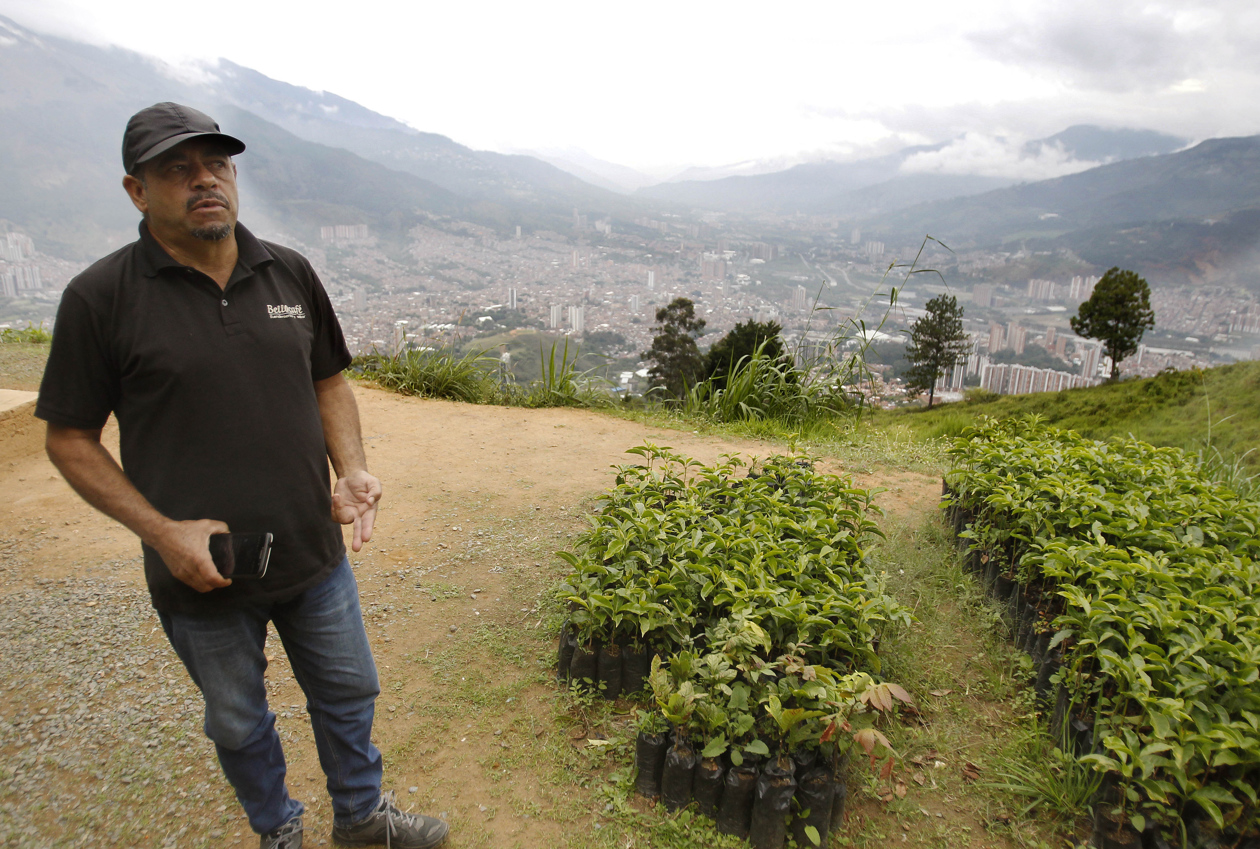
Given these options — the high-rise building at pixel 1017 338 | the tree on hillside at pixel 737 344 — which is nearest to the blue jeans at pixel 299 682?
the tree on hillside at pixel 737 344

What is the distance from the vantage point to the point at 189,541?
1.39m

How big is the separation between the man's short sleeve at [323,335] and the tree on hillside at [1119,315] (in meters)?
17.6

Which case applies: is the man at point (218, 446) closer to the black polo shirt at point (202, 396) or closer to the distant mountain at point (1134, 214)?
the black polo shirt at point (202, 396)

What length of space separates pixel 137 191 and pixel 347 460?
81cm

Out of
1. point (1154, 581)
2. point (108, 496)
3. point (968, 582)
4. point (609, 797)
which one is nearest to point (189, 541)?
point (108, 496)

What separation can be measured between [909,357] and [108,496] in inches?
876

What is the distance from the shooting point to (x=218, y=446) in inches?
58.3

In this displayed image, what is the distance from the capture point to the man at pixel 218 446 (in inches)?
55.2

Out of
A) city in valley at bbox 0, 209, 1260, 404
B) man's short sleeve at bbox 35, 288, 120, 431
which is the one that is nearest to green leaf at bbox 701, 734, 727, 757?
man's short sleeve at bbox 35, 288, 120, 431

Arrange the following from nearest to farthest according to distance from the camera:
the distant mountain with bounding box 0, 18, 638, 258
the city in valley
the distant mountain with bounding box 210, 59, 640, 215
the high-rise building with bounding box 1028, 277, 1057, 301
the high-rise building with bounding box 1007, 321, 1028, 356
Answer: the city in valley
the high-rise building with bounding box 1007, 321, 1028, 356
the distant mountain with bounding box 0, 18, 638, 258
the high-rise building with bounding box 1028, 277, 1057, 301
the distant mountain with bounding box 210, 59, 640, 215

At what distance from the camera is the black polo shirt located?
1402mm

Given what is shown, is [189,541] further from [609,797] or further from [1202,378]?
[1202,378]

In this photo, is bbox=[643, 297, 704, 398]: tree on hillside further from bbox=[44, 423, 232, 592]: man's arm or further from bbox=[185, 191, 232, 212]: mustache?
bbox=[44, 423, 232, 592]: man's arm

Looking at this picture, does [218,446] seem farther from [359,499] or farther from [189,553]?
[359,499]
